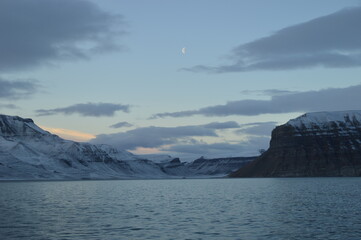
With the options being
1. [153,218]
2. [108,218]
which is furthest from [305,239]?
[108,218]

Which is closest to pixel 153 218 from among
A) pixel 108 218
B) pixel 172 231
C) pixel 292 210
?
pixel 108 218

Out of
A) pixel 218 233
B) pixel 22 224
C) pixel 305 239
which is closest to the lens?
pixel 305 239

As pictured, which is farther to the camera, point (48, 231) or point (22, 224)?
point (22, 224)

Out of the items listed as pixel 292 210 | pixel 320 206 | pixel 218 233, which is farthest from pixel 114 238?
pixel 320 206

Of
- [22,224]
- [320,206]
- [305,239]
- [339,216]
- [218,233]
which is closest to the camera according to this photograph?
[305,239]

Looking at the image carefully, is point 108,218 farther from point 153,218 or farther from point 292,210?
point 292,210

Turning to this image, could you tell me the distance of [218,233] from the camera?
5847cm

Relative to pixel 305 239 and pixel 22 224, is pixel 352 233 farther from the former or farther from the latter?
pixel 22 224

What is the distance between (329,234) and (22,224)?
41.8 m

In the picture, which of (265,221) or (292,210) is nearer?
(265,221)

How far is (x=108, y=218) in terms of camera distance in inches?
2982

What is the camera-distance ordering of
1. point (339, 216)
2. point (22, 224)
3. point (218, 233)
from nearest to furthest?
point (218, 233)
point (22, 224)
point (339, 216)

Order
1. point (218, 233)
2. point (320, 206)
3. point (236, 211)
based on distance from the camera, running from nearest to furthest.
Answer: point (218, 233), point (236, 211), point (320, 206)

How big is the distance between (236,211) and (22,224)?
36412 mm
